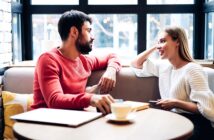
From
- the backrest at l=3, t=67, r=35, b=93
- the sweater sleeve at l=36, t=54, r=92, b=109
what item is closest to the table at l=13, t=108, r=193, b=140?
the sweater sleeve at l=36, t=54, r=92, b=109

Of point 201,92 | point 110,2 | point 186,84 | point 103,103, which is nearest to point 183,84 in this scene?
point 186,84

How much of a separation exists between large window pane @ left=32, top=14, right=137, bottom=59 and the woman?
94 cm

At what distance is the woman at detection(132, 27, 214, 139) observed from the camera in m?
2.04

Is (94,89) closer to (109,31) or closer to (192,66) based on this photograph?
(192,66)

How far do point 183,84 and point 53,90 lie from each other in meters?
0.79

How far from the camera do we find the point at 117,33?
135 inches

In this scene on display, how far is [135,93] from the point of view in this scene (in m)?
2.54

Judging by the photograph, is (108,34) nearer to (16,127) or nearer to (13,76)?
A: (13,76)

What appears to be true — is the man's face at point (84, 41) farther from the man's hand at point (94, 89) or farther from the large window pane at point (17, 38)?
the large window pane at point (17, 38)

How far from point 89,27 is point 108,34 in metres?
1.12

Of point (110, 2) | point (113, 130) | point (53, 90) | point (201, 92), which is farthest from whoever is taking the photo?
point (110, 2)

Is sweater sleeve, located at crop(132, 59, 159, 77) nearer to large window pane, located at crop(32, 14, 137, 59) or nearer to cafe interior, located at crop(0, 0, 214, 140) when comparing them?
cafe interior, located at crop(0, 0, 214, 140)

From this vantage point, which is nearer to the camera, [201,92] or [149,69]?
[201,92]

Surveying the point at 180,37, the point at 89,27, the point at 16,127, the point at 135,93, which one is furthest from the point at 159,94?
the point at 16,127
